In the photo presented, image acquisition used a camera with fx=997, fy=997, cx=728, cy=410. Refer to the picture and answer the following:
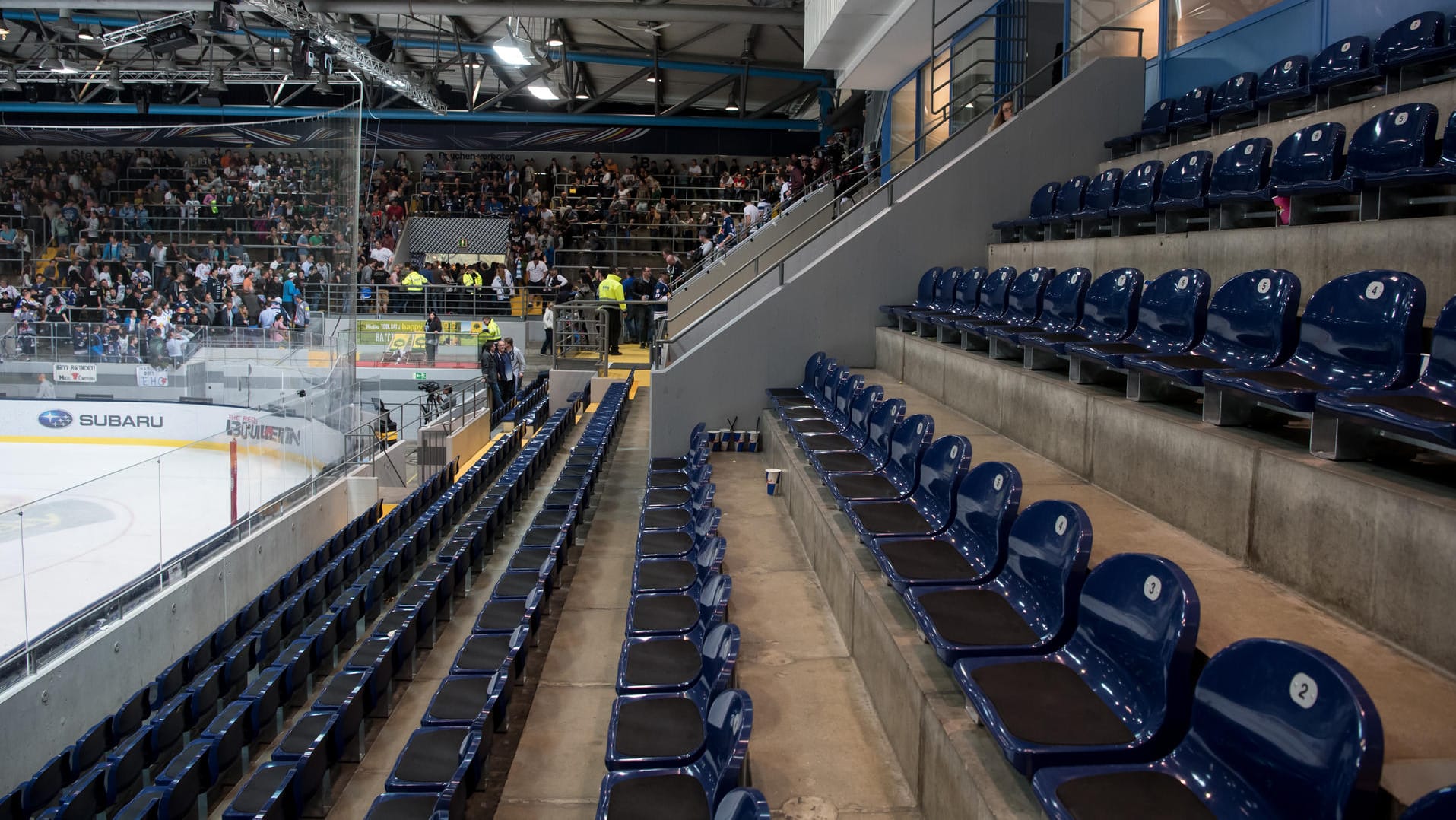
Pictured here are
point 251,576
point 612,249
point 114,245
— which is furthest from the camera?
point 612,249

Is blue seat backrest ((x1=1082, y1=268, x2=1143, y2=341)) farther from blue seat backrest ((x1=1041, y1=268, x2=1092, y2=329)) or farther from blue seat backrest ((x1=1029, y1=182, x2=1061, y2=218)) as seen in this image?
blue seat backrest ((x1=1029, y1=182, x2=1061, y2=218))

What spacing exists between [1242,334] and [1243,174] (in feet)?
6.16

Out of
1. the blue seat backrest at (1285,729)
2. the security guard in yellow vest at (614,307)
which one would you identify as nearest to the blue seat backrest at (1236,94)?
the blue seat backrest at (1285,729)

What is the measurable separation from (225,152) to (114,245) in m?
3.23

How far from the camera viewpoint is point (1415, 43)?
5.20 m

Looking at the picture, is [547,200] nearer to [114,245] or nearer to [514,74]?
[514,74]

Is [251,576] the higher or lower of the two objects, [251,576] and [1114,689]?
the lower

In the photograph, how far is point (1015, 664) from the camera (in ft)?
8.55

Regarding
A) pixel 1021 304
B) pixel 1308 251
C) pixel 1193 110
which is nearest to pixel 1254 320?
pixel 1308 251

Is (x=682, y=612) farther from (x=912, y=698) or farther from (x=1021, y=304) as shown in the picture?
(x=1021, y=304)

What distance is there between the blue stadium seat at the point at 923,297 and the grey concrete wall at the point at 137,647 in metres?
5.93

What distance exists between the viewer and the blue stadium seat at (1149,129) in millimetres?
7566

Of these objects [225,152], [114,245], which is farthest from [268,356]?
[225,152]

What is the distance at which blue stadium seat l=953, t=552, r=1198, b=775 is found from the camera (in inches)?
85.6
